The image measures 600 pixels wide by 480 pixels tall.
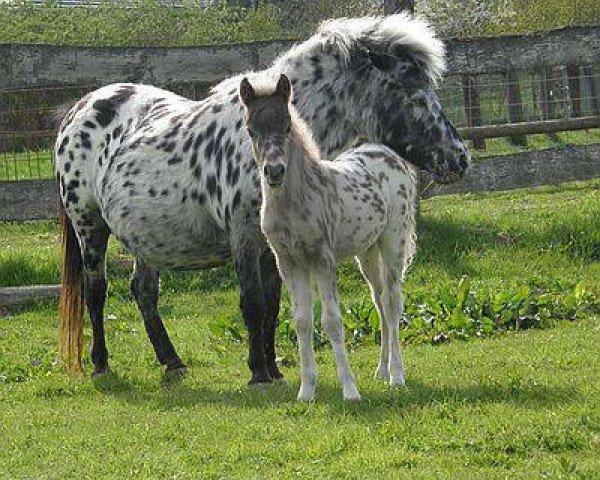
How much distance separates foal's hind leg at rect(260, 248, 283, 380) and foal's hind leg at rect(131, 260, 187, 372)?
963mm

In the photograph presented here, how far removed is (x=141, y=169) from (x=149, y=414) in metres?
2.16

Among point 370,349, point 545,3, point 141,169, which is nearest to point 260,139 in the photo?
point 141,169

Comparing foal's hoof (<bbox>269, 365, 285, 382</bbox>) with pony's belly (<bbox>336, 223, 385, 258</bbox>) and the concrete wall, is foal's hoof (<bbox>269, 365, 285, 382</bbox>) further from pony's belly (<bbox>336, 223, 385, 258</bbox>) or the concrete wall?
the concrete wall

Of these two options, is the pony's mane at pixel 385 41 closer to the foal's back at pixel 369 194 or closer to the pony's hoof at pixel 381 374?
the foal's back at pixel 369 194

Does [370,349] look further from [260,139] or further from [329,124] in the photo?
[260,139]

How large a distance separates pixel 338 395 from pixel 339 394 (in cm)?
4

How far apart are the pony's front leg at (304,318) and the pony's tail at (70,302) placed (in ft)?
8.58

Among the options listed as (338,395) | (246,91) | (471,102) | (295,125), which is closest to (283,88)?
(246,91)

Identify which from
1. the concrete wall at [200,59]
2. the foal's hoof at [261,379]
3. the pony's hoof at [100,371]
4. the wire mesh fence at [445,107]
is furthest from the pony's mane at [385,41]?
the wire mesh fence at [445,107]

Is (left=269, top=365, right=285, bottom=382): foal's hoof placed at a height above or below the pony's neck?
below

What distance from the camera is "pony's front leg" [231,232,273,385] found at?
852cm

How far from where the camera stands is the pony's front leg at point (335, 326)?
24.9ft

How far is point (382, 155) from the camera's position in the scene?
8.59 meters

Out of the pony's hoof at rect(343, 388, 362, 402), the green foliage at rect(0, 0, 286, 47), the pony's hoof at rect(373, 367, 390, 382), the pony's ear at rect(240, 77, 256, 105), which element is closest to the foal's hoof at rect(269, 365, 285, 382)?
the pony's hoof at rect(373, 367, 390, 382)
